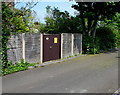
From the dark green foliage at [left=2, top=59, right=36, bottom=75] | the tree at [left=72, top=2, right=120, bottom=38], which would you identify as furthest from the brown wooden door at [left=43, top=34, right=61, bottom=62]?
the tree at [left=72, top=2, right=120, bottom=38]

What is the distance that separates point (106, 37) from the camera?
14734 mm

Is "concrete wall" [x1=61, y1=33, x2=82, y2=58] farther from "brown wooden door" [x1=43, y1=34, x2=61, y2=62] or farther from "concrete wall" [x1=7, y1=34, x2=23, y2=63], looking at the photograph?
"concrete wall" [x1=7, y1=34, x2=23, y2=63]

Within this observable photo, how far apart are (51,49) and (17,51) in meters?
2.36

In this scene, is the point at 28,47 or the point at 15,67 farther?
the point at 28,47

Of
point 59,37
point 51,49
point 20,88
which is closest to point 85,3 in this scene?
point 59,37

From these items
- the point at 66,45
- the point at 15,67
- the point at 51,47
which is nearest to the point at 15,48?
the point at 15,67

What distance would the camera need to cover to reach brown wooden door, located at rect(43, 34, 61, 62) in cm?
825

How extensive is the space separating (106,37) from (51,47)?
8.20m

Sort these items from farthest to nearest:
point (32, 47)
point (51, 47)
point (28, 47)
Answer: point (51, 47)
point (32, 47)
point (28, 47)

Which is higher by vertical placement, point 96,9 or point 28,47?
point 96,9

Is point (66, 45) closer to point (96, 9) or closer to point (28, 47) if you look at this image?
point (28, 47)

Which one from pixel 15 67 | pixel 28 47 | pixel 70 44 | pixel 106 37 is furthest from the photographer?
pixel 106 37

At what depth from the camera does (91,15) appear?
11.5 m

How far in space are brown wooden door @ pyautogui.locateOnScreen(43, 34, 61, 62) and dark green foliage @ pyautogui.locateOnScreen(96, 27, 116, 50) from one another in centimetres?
662
